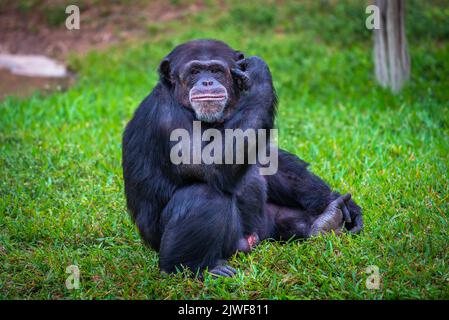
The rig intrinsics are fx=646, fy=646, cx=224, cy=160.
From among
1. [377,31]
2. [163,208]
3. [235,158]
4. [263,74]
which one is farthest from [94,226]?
[377,31]

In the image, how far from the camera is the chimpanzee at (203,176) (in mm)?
4977

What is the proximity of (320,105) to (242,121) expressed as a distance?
433 centimetres

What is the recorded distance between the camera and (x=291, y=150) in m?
7.61

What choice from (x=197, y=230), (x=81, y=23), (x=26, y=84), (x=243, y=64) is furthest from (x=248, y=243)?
(x=81, y=23)

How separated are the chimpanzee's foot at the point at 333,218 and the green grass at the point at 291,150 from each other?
158 millimetres

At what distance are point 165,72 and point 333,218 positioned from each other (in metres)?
1.89

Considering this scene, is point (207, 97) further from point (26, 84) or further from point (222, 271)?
point (26, 84)

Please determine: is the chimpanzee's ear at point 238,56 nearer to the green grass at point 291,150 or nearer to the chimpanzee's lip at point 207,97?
the chimpanzee's lip at point 207,97

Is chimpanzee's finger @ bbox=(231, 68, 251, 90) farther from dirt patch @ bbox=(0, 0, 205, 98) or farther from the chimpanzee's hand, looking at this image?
dirt patch @ bbox=(0, 0, 205, 98)

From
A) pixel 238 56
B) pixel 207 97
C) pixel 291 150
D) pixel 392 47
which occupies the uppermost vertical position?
pixel 392 47

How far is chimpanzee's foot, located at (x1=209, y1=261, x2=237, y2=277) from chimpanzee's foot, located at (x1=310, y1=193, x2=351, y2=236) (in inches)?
34.7

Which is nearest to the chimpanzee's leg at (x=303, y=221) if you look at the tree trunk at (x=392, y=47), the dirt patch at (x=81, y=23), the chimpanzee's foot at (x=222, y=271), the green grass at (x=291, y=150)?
the green grass at (x=291, y=150)


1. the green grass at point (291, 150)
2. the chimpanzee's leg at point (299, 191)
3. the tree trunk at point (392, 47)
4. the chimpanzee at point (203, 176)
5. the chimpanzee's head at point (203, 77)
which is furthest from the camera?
the tree trunk at point (392, 47)

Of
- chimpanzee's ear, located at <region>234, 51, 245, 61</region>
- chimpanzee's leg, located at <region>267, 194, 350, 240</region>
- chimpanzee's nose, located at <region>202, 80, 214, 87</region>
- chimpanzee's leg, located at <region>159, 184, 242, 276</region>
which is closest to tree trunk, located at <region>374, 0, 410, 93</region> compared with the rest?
chimpanzee's leg, located at <region>267, 194, 350, 240</region>
